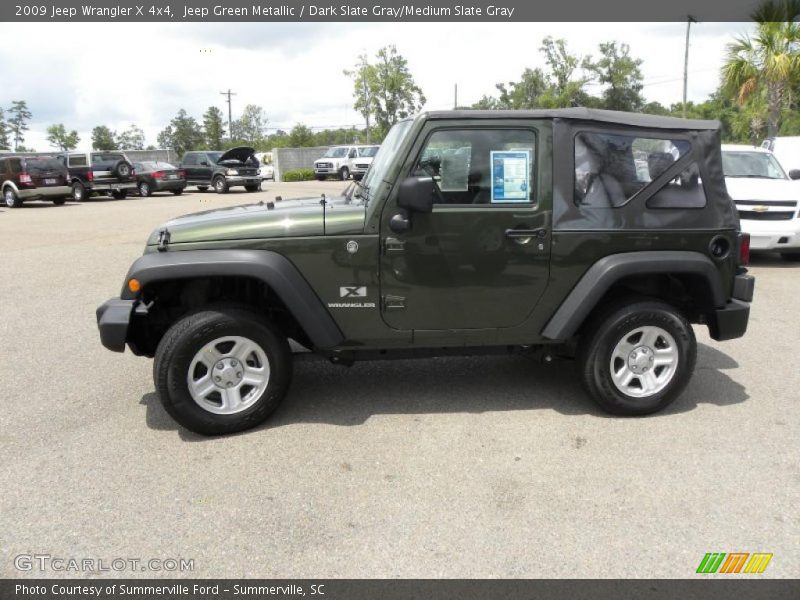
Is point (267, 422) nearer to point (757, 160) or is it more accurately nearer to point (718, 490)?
point (718, 490)

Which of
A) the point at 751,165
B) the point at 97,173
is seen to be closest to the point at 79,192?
the point at 97,173

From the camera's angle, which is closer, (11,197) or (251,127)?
(11,197)

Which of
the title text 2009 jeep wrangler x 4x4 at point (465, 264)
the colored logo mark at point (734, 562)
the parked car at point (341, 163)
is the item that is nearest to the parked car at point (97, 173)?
the parked car at point (341, 163)

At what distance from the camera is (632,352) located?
13.8 feet

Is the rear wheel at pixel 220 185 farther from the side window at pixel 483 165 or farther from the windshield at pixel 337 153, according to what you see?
the side window at pixel 483 165

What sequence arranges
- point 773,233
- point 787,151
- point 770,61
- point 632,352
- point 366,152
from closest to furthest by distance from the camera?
point 632,352
point 773,233
point 787,151
point 770,61
point 366,152

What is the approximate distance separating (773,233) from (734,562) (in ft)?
25.3

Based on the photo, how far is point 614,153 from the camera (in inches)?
161

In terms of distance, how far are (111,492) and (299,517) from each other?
1.05m

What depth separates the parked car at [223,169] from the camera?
83.2ft

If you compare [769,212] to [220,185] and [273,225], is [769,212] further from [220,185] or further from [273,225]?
[220,185]

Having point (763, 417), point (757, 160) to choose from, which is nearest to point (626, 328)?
point (763, 417)

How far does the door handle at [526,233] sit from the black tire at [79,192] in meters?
23.4
